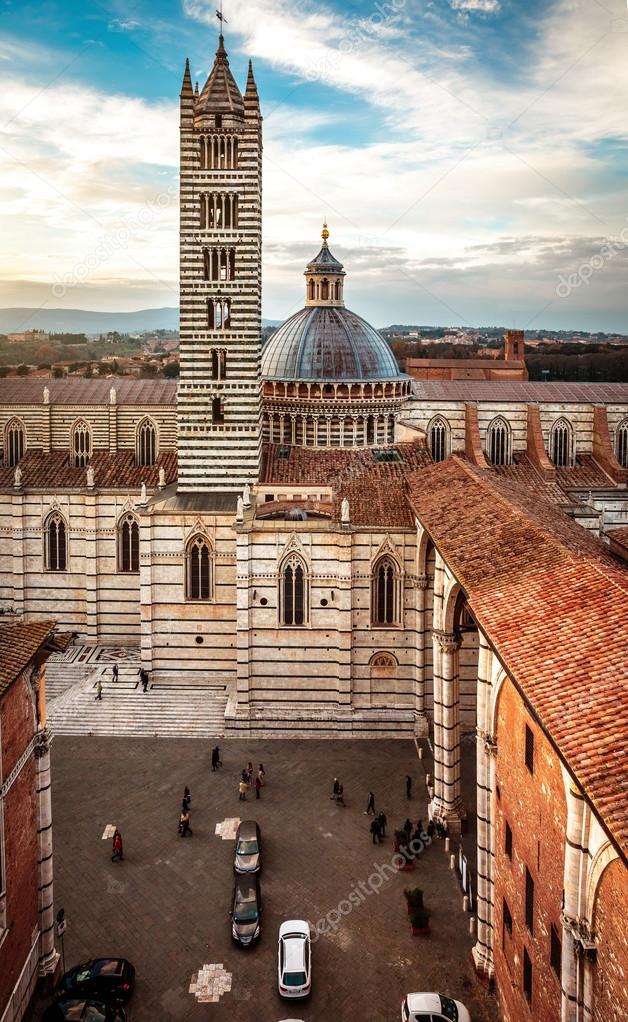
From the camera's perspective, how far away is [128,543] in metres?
38.1

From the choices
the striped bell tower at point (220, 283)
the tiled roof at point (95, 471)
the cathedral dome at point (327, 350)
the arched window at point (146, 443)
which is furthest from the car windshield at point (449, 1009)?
the arched window at point (146, 443)

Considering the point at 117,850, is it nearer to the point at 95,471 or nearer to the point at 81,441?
the point at 95,471

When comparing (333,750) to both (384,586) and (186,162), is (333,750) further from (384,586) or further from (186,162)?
(186,162)

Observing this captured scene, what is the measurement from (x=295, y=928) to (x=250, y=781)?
26.8 ft

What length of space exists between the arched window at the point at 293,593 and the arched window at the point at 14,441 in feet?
54.2

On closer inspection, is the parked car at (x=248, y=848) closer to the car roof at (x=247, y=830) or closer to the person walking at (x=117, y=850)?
the car roof at (x=247, y=830)

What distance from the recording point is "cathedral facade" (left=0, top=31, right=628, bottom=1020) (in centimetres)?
2592

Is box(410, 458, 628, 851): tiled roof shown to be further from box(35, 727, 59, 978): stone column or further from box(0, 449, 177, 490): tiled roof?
box(0, 449, 177, 490): tiled roof

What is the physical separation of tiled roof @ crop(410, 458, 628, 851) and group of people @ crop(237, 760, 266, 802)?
33.1ft

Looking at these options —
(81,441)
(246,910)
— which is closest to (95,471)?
(81,441)

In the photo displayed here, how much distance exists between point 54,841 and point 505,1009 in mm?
13328

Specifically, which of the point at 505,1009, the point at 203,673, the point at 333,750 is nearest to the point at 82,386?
the point at 203,673

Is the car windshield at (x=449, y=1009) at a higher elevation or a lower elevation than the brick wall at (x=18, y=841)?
lower

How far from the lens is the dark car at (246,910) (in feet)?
67.6
